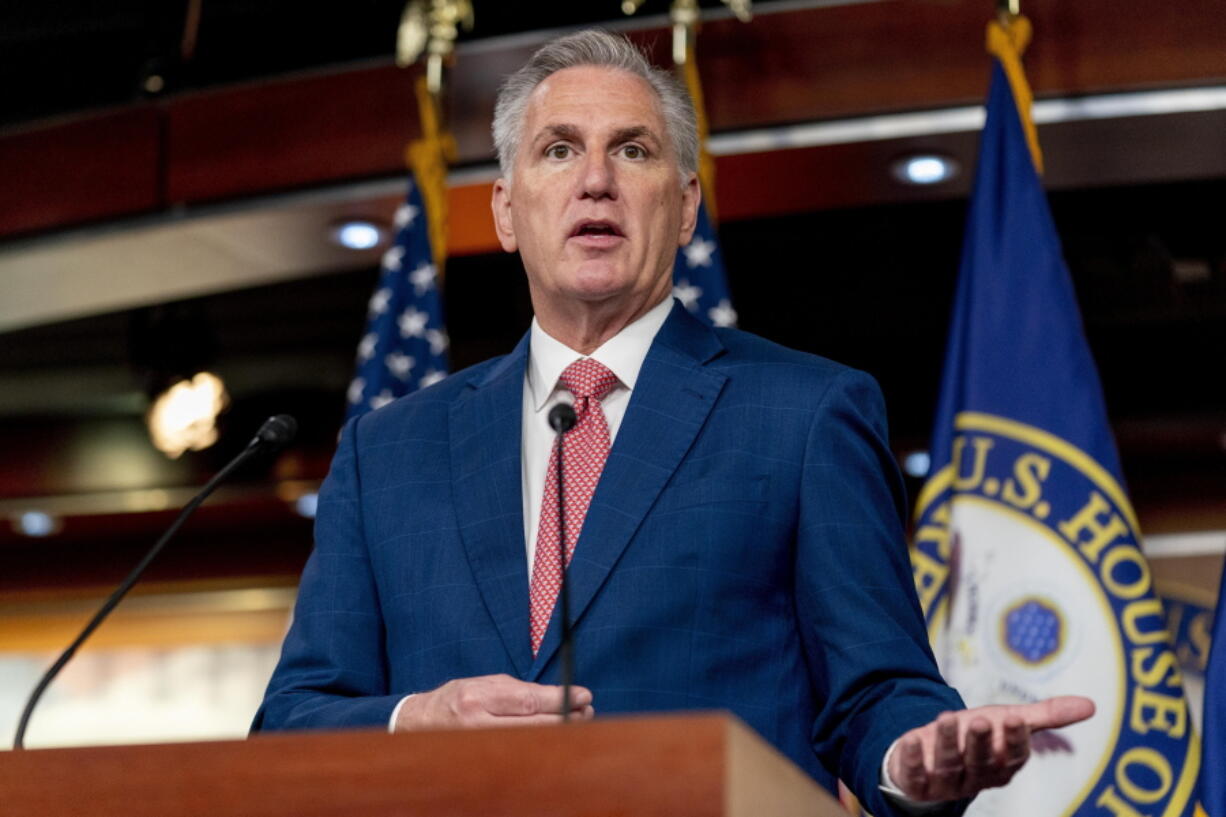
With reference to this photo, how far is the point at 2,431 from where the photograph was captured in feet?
22.8

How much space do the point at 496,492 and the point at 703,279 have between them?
6.13 ft

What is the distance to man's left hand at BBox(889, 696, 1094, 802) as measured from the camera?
1344 mm

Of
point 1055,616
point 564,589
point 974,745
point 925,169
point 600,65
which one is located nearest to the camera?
point 974,745

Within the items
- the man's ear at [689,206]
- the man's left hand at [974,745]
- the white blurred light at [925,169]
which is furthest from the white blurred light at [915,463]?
the man's left hand at [974,745]

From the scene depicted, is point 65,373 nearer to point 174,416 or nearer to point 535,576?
point 174,416

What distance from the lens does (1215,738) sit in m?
2.76

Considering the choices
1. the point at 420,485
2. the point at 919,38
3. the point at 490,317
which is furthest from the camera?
the point at 490,317

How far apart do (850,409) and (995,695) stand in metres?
1.53

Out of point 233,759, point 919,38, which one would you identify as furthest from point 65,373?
point 233,759

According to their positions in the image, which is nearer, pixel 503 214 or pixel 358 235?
pixel 503 214

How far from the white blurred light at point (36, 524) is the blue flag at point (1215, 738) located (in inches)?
206

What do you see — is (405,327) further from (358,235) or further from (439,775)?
(439,775)

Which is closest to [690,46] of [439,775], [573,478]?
[573,478]

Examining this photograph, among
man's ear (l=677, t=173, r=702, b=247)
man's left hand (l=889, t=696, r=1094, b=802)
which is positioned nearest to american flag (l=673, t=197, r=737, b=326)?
man's ear (l=677, t=173, r=702, b=247)
